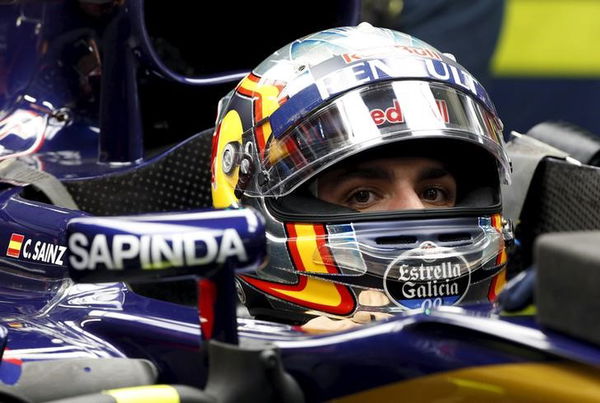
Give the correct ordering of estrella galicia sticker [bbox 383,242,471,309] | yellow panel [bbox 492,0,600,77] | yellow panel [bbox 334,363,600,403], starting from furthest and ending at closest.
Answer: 1. yellow panel [bbox 492,0,600,77]
2. estrella galicia sticker [bbox 383,242,471,309]
3. yellow panel [bbox 334,363,600,403]

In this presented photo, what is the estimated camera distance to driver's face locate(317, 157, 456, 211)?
7.99 feet

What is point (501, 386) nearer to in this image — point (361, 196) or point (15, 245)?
point (361, 196)

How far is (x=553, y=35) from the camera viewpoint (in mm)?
6051

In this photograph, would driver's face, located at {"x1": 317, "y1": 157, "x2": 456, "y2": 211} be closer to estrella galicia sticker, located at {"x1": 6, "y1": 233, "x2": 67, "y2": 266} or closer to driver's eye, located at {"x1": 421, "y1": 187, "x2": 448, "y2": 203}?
driver's eye, located at {"x1": 421, "y1": 187, "x2": 448, "y2": 203}

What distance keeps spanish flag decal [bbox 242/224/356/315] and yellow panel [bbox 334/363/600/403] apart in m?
0.54

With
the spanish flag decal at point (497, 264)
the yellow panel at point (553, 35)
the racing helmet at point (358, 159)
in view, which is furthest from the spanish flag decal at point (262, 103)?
the yellow panel at point (553, 35)

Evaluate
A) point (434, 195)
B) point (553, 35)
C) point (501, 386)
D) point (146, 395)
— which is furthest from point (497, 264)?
point (553, 35)

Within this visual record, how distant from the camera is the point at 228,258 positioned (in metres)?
1.67

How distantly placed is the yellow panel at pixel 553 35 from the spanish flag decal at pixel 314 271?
3.79 metres

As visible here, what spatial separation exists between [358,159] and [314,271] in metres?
0.24

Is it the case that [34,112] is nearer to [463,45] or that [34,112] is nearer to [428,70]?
[428,70]

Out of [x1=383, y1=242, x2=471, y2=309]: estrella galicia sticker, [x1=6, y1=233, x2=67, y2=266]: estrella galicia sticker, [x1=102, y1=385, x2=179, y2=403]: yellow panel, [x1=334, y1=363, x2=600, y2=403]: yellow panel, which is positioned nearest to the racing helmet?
[x1=383, y1=242, x2=471, y2=309]: estrella galicia sticker

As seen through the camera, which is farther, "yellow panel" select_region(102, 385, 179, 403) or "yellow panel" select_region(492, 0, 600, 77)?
"yellow panel" select_region(492, 0, 600, 77)

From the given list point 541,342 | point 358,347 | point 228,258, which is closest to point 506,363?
point 541,342
